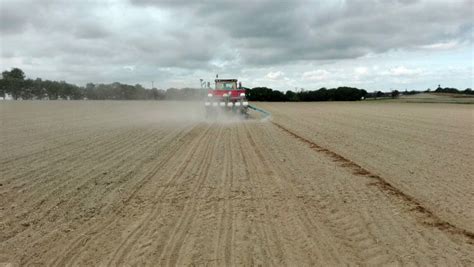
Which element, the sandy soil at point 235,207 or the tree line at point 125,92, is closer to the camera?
the sandy soil at point 235,207

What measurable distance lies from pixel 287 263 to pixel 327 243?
0.78 m

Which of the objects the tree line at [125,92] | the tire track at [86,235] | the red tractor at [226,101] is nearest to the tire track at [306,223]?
the tire track at [86,235]

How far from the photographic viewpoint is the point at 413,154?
40.1 ft

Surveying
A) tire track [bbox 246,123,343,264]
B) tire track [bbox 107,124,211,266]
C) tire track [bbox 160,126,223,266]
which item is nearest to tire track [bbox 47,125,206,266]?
tire track [bbox 107,124,211,266]

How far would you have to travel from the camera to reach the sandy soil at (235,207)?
503cm

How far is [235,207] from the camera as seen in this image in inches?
268

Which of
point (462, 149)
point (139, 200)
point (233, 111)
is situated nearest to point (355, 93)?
point (233, 111)

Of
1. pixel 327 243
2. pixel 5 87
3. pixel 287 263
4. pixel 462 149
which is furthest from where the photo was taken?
pixel 5 87

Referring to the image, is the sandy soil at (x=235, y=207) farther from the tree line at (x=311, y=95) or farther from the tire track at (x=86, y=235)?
the tree line at (x=311, y=95)

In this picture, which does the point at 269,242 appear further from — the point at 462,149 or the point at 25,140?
the point at 25,140

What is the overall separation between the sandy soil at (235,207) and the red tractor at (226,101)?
14.2m

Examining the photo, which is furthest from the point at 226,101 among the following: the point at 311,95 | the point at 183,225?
the point at 311,95

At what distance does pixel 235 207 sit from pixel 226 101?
20611mm

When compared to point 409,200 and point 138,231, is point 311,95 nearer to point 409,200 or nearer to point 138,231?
point 409,200
